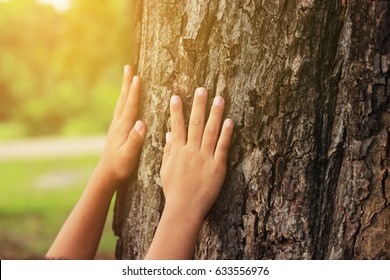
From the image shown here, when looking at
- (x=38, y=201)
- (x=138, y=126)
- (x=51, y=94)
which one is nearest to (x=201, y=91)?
(x=138, y=126)

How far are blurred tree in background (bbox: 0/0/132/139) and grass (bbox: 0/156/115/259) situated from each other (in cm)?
176

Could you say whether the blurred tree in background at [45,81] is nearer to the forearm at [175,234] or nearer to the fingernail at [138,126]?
the fingernail at [138,126]

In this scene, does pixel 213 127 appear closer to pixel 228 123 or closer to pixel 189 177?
pixel 228 123

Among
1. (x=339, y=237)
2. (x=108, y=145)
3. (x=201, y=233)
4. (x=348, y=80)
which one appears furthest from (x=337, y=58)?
(x=108, y=145)

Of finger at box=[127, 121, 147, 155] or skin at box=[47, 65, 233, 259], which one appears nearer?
skin at box=[47, 65, 233, 259]

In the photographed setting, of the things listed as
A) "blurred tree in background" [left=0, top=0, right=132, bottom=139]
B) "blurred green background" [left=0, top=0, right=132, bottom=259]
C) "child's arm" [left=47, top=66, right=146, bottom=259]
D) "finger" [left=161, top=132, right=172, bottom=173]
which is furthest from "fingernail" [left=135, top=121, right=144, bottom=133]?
"blurred tree in background" [left=0, top=0, right=132, bottom=139]

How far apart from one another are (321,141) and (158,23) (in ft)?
1.90

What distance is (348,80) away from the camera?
1.43 metres

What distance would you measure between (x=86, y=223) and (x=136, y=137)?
0.35 m

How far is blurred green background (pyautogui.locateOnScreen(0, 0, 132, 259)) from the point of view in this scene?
6.27m

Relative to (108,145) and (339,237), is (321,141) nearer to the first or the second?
(339,237)

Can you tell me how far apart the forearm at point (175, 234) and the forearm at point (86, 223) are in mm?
326

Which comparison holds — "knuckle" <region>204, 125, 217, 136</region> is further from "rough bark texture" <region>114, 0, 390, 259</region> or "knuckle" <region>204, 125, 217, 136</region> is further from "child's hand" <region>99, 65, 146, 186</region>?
"child's hand" <region>99, 65, 146, 186</region>

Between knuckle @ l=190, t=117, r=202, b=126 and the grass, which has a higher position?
knuckle @ l=190, t=117, r=202, b=126
